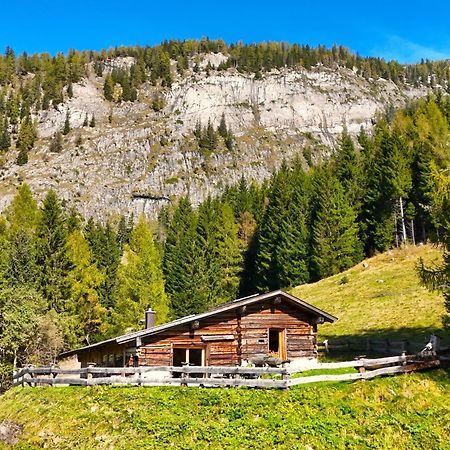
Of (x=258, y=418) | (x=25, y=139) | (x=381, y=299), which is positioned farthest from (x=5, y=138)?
(x=258, y=418)

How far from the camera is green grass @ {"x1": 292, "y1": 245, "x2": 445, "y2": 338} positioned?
3638 centimetres

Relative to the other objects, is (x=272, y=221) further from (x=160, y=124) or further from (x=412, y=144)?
(x=160, y=124)

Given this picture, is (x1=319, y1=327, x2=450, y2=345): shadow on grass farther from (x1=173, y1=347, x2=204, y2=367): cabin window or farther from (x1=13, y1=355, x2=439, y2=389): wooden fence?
(x1=13, y1=355, x2=439, y2=389): wooden fence

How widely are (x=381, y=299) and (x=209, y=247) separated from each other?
2953 cm

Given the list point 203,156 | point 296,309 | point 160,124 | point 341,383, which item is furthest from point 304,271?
point 160,124

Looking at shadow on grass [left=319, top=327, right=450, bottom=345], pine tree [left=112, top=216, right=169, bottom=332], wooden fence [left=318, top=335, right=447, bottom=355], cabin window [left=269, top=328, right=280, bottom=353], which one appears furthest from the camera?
pine tree [left=112, top=216, right=169, bottom=332]

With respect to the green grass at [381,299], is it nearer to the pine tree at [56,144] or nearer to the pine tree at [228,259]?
the pine tree at [228,259]

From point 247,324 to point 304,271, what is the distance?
35406mm

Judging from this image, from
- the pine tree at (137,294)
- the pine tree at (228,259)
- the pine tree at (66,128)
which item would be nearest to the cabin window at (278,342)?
the pine tree at (137,294)

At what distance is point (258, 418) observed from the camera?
17.5 meters

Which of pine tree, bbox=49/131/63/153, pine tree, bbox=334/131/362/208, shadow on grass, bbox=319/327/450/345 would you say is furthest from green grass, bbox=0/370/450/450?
pine tree, bbox=49/131/63/153

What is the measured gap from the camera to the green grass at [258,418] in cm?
1614

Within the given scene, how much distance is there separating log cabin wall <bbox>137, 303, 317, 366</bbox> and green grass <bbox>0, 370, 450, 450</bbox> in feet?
19.8

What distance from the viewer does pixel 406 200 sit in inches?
2576
